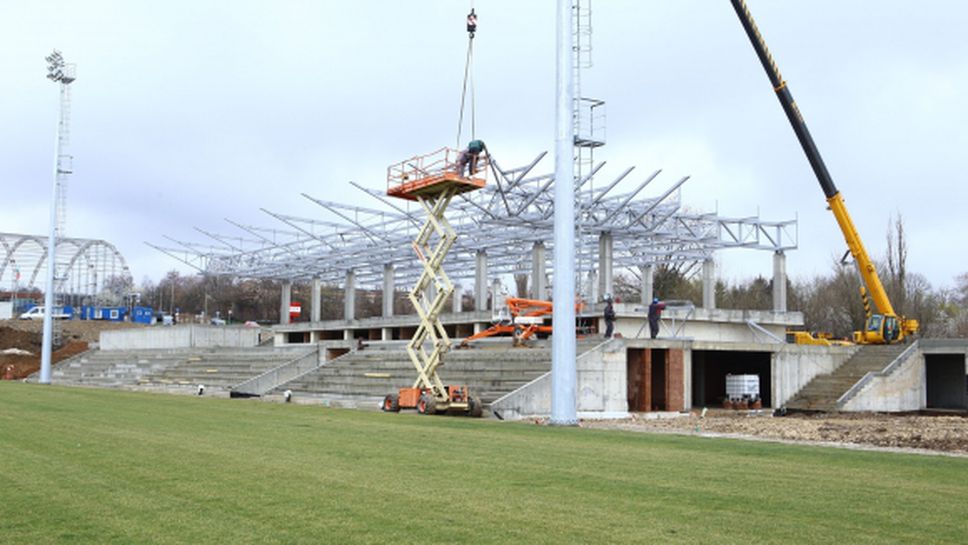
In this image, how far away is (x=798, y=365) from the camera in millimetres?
32125

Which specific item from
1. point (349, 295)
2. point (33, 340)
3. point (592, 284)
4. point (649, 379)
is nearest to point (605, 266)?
point (649, 379)

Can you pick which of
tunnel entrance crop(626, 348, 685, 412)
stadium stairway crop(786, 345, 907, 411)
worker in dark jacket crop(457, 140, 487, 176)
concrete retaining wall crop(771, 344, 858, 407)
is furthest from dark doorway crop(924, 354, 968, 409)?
worker in dark jacket crop(457, 140, 487, 176)

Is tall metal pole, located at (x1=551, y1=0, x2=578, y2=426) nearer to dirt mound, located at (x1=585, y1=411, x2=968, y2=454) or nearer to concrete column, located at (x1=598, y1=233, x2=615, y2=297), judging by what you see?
dirt mound, located at (x1=585, y1=411, x2=968, y2=454)

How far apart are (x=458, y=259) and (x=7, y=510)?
4535cm

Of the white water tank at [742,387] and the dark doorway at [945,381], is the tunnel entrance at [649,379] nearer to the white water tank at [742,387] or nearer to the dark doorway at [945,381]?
the white water tank at [742,387]

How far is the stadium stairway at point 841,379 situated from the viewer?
3062cm

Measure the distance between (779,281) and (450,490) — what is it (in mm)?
36929

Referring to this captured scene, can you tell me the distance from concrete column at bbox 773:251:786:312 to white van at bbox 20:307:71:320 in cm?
6217

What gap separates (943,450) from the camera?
1479cm

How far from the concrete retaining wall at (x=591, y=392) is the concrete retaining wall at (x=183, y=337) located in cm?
3281

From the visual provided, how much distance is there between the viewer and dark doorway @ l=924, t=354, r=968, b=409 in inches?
1390

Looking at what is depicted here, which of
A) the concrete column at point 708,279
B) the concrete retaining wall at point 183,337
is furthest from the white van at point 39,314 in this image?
the concrete column at point 708,279

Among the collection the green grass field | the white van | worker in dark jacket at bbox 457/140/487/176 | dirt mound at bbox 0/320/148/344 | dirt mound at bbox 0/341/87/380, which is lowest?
dirt mound at bbox 0/341/87/380

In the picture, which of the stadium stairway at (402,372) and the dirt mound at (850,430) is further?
the stadium stairway at (402,372)
